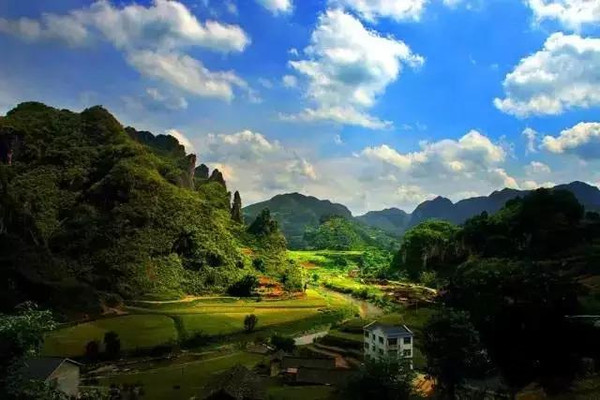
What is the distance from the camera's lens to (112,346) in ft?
189

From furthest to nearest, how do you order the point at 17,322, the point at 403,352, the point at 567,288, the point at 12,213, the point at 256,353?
1. the point at 12,213
2. the point at 256,353
3. the point at 403,352
4. the point at 567,288
5. the point at 17,322

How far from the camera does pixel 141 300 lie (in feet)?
279

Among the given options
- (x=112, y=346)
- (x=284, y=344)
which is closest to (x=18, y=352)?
(x=112, y=346)

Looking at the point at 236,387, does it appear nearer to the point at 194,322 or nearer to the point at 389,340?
the point at 389,340

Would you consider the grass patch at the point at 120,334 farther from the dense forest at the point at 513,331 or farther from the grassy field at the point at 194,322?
the dense forest at the point at 513,331

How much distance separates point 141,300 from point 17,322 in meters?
66.9

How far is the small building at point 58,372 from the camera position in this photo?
35375mm

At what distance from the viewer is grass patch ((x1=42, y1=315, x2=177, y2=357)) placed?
2255 inches

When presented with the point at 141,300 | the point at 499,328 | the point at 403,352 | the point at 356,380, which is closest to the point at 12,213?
the point at 141,300

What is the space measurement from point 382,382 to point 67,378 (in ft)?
71.2

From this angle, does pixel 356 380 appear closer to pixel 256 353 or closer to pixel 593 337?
pixel 593 337

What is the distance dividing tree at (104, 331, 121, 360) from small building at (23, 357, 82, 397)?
18.4 m

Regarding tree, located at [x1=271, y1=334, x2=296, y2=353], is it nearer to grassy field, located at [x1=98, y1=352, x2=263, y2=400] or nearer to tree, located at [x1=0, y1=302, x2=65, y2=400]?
grassy field, located at [x1=98, y1=352, x2=263, y2=400]

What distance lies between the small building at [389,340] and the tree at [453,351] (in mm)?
13269
